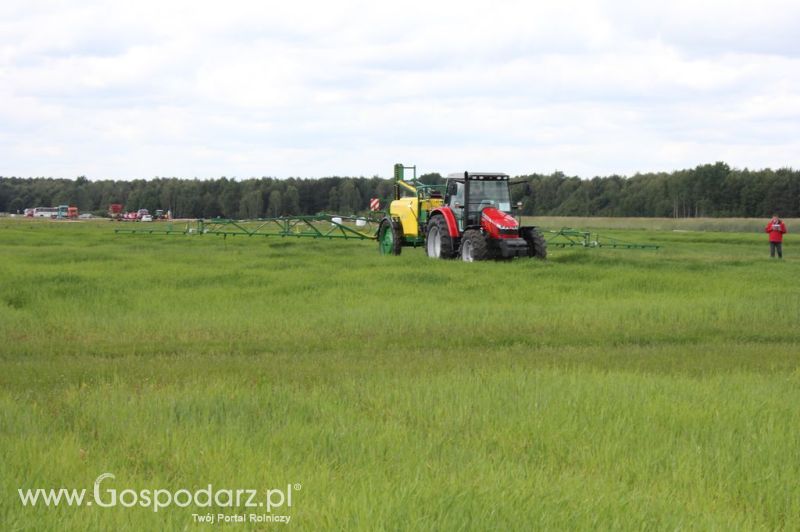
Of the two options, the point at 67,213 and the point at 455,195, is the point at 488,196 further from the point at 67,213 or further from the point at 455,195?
the point at 67,213

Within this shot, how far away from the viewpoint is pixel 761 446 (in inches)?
266

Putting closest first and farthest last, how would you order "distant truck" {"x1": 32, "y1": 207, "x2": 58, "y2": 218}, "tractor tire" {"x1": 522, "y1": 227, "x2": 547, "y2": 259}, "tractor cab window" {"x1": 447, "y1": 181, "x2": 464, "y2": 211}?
1. "tractor tire" {"x1": 522, "y1": 227, "x2": 547, "y2": 259}
2. "tractor cab window" {"x1": 447, "y1": 181, "x2": 464, "y2": 211}
3. "distant truck" {"x1": 32, "y1": 207, "x2": 58, "y2": 218}

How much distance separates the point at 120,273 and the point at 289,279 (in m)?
4.13

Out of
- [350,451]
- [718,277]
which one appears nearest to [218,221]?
[718,277]

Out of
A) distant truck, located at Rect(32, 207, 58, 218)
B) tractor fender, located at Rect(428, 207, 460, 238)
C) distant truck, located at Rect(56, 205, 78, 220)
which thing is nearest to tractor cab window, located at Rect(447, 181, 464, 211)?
tractor fender, located at Rect(428, 207, 460, 238)

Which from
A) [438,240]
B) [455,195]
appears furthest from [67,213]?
[455,195]

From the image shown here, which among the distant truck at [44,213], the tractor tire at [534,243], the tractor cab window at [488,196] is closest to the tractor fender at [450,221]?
the tractor cab window at [488,196]

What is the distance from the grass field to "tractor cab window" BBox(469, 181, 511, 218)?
672cm

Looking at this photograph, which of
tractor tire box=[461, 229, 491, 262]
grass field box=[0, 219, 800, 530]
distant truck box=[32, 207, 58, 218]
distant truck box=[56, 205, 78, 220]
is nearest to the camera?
grass field box=[0, 219, 800, 530]

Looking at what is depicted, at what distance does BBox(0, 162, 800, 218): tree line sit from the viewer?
11444 centimetres

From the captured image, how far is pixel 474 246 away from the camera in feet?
78.6

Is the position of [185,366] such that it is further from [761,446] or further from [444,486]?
[761,446]

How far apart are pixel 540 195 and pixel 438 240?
4489 inches

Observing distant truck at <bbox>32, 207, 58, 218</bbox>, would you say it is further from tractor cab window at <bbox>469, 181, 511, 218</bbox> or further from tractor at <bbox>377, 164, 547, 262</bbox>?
tractor cab window at <bbox>469, 181, 511, 218</bbox>
